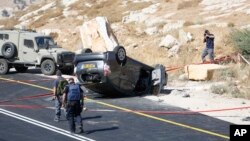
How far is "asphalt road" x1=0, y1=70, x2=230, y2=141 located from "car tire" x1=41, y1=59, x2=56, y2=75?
5.06 metres

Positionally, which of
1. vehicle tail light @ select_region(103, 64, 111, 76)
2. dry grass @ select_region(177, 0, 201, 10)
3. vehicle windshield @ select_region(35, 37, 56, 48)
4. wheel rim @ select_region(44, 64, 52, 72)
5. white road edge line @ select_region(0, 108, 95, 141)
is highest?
dry grass @ select_region(177, 0, 201, 10)

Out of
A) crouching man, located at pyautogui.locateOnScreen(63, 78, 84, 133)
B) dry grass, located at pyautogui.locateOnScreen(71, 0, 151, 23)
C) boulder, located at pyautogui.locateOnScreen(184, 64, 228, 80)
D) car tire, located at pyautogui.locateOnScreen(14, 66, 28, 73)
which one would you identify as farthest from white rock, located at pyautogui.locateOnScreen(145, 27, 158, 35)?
crouching man, located at pyautogui.locateOnScreen(63, 78, 84, 133)

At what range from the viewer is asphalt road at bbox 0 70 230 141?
14617mm

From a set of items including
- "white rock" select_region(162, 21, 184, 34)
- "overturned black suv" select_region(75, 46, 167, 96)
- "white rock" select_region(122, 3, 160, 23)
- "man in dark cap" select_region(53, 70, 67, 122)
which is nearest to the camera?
"man in dark cap" select_region(53, 70, 67, 122)

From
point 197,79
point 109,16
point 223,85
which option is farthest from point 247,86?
point 109,16

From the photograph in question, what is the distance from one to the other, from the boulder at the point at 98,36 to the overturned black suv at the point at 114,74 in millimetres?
7856

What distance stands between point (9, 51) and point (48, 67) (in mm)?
2164

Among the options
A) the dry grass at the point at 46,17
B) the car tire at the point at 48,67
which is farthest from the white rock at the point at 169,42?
the dry grass at the point at 46,17

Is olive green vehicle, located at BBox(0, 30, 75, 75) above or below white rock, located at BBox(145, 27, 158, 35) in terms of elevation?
below

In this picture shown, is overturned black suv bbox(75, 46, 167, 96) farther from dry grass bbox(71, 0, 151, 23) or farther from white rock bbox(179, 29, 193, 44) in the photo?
dry grass bbox(71, 0, 151, 23)

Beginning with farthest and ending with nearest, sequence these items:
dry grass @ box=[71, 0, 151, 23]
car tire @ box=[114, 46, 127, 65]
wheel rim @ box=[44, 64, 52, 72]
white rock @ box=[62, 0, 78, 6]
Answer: white rock @ box=[62, 0, 78, 6]
dry grass @ box=[71, 0, 151, 23]
wheel rim @ box=[44, 64, 52, 72]
car tire @ box=[114, 46, 127, 65]

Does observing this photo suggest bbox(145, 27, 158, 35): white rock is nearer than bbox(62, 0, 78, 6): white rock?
Yes

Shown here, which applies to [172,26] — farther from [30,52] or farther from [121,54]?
[121,54]

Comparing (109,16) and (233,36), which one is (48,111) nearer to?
(233,36)
